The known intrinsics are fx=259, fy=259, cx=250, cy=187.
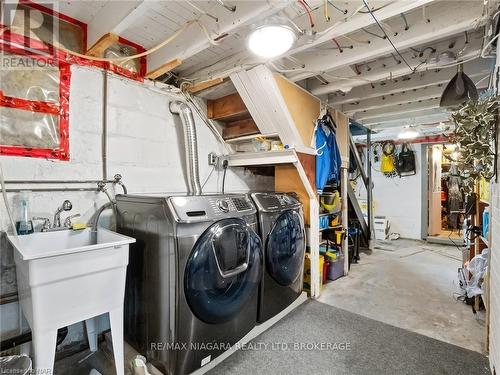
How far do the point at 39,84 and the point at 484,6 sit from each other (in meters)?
2.76

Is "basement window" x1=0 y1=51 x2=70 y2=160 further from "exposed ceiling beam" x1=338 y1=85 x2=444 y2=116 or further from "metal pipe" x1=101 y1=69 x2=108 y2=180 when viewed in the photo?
"exposed ceiling beam" x1=338 y1=85 x2=444 y2=116

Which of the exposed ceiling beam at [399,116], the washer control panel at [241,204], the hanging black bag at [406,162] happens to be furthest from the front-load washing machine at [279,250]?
the hanging black bag at [406,162]

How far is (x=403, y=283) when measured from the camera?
10.4 feet

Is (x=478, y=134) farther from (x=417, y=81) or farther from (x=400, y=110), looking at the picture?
(x=400, y=110)

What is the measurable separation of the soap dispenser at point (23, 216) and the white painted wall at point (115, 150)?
0.05 metres

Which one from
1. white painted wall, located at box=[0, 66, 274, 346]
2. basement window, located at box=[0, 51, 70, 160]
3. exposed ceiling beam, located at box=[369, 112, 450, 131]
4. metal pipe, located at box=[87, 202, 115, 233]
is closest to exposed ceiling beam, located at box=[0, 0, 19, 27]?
basement window, located at box=[0, 51, 70, 160]

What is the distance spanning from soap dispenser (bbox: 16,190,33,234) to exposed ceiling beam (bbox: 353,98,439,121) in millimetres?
3948

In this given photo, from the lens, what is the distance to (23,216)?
1.59 meters

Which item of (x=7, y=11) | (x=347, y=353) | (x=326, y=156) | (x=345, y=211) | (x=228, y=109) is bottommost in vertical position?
(x=347, y=353)

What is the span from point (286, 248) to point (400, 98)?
→ 7.91 ft

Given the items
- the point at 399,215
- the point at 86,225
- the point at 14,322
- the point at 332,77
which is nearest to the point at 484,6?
the point at 332,77

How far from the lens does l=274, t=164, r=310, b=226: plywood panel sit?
281 centimetres

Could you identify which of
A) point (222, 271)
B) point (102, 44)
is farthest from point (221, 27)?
point (222, 271)

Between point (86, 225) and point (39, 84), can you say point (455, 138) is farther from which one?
point (39, 84)
